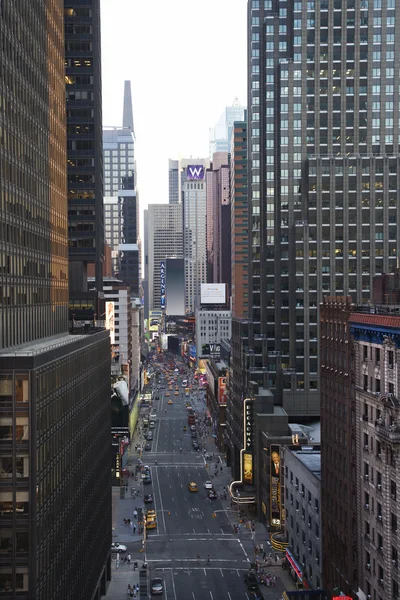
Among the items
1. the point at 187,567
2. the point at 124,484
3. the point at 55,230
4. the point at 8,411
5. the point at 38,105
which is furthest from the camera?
the point at 124,484

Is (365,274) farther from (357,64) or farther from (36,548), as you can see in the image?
(36,548)

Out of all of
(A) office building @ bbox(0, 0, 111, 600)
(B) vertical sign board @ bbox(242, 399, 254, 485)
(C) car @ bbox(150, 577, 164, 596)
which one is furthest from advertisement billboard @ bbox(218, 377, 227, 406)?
(C) car @ bbox(150, 577, 164, 596)

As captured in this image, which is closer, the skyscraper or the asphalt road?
the asphalt road

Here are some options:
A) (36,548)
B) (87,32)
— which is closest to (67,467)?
(36,548)

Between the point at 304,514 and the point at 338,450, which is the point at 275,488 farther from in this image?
the point at 338,450

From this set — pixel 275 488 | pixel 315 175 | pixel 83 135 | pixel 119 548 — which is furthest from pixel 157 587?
pixel 315 175

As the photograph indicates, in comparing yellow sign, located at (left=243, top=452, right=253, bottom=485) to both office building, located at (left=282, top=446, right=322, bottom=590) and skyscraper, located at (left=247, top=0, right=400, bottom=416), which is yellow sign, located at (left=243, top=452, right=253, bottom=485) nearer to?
office building, located at (left=282, top=446, right=322, bottom=590)
